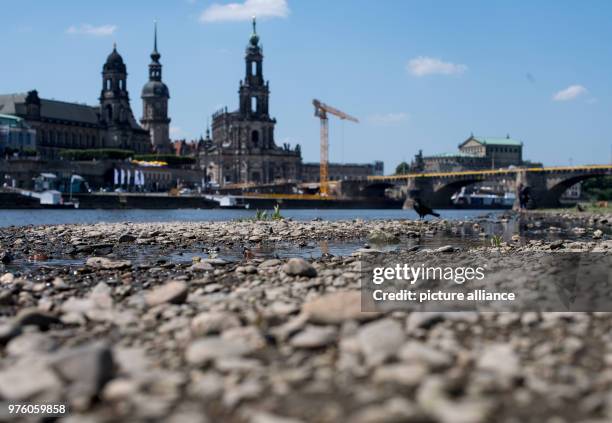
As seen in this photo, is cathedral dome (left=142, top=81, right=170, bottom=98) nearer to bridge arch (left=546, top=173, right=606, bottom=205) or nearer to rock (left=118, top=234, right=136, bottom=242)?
bridge arch (left=546, top=173, right=606, bottom=205)

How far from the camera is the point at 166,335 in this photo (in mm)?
8102

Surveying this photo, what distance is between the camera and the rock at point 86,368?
20.8 feet

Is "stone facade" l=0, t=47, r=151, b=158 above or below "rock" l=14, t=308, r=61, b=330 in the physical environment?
above

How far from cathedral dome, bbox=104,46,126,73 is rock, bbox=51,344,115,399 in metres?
186

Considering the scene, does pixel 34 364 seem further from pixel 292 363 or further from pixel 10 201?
pixel 10 201

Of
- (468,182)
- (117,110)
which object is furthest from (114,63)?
(468,182)

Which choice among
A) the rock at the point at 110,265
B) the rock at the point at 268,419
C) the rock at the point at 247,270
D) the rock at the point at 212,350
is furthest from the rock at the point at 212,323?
the rock at the point at 110,265

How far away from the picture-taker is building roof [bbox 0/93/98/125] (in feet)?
547

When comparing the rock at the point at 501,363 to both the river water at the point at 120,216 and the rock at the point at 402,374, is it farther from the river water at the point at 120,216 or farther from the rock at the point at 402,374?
the river water at the point at 120,216

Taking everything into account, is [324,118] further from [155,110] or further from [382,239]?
[382,239]

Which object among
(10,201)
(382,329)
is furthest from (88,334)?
(10,201)

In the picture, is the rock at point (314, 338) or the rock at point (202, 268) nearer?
the rock at point (314, 338)

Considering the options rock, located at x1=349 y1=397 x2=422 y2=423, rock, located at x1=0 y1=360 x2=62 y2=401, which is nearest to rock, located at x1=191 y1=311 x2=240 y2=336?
rock, located at x1=0 y1=360 x2=62 y2=401

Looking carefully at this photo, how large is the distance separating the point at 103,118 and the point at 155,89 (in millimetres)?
17173
